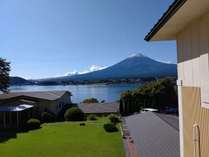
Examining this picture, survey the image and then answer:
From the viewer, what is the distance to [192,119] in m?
4.55

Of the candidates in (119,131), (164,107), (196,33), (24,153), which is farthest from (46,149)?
(164,107)

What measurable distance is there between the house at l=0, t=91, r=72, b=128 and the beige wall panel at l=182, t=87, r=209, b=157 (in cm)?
3156

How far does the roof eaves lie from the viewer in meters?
3.37

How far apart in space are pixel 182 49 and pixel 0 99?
4001 cm

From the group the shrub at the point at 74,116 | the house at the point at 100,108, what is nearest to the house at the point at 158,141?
the shrub at the point at 74,116

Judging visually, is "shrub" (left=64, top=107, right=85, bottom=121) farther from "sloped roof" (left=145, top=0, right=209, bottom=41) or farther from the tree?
"sloped roof" (left=145, top=0, right=209, bottom=41)

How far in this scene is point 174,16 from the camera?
3914mm

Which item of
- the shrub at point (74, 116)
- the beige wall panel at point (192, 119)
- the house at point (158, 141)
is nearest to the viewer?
the beige wall panel at point (192, 119)

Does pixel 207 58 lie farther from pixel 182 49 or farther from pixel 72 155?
pixel 72 155

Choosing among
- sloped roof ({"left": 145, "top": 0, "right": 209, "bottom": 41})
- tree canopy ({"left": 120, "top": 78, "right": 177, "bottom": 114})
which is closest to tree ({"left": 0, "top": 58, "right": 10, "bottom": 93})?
tree canopy ({"left": 120, "top": 78, "right": 177, "bottom": 114})

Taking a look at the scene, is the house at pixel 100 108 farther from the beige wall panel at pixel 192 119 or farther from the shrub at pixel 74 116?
the beige wall panel at pixel 192 119

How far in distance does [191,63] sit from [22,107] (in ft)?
113

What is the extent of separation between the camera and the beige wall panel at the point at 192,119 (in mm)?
3920

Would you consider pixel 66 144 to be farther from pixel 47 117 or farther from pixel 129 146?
pixel 47 117
